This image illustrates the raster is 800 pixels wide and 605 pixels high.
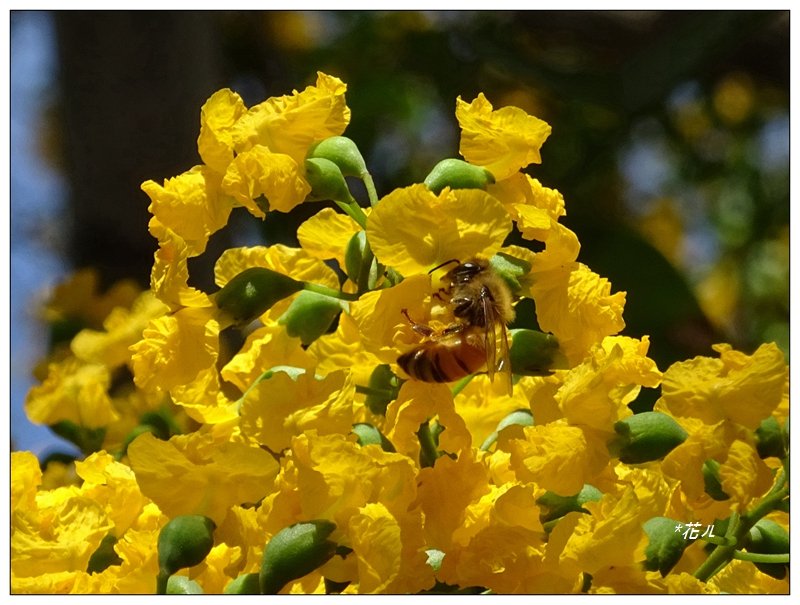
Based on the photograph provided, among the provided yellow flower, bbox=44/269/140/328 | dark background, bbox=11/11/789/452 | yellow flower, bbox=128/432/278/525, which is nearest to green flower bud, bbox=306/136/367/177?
yellow flower, bbox=128/432/278/525

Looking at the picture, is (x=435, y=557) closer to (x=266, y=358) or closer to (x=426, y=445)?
(x=426, y=445)

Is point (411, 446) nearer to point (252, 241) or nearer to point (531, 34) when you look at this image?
point (252, 241)

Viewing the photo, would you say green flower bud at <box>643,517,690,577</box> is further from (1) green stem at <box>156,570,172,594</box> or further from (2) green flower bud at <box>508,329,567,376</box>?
(1) green stem at <box>156,570,172,594</box>

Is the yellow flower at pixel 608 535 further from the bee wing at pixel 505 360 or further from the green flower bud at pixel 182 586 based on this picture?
the green flower bud at pixel 182 586

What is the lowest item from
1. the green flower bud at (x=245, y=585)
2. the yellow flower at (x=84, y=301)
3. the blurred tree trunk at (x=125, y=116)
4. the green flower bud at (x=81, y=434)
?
the green flower bud at (x=245, y=585)

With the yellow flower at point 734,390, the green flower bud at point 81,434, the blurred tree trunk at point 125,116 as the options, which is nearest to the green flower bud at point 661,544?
the yellow flower at point 734,390

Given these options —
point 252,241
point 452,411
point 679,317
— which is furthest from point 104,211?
point 452,411

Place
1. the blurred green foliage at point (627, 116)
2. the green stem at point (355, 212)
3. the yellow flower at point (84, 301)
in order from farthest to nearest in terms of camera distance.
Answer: the blurred green foliage at point (627, 116)
the yellow flower at point (84, 301)
the green stem at point (355, 212)
